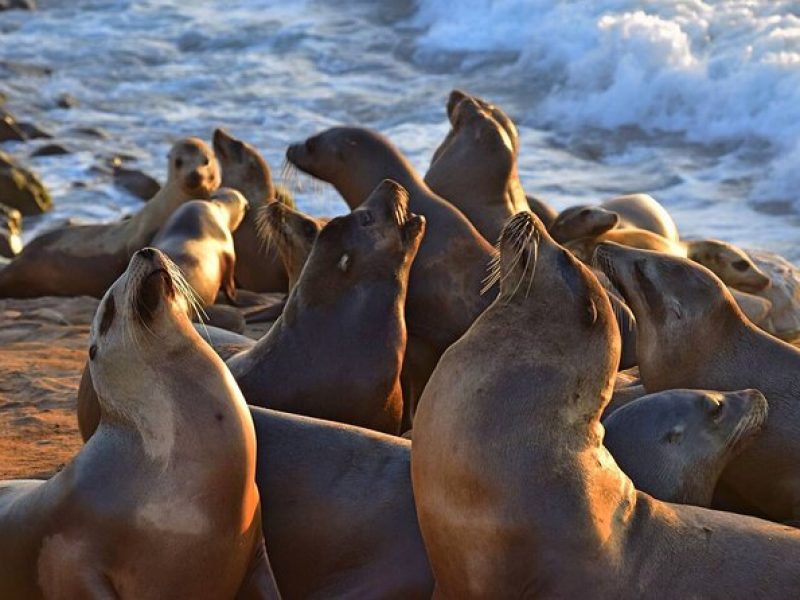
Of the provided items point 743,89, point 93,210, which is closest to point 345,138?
point 93,210

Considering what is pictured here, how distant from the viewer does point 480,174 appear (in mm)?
8734

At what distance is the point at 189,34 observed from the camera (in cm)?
2473

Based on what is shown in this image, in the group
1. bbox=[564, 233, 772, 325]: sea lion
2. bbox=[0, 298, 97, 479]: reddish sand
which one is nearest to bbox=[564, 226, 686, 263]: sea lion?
bbox=[564, 233, 772, 325]: sea lion

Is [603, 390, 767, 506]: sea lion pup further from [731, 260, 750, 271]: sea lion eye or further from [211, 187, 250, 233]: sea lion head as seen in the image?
[211, 187, 250, 233]: sea lion head

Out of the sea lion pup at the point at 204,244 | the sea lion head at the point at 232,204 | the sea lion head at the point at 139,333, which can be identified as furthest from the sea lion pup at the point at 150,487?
the sea lion head at the point at 232,204

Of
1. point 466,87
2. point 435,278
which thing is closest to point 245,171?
point 435,278

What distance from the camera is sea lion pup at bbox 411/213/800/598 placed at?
4.35 m

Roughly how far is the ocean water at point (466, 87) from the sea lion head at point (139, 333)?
841 cm

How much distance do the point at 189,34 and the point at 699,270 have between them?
63.0ft

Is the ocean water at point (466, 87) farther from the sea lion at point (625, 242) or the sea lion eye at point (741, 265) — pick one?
the sea lion at point (625, 242)

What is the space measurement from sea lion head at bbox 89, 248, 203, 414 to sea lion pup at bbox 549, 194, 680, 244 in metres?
4.27

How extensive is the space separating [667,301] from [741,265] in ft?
11.0

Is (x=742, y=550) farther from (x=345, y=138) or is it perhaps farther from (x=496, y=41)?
(x=496, y=41)

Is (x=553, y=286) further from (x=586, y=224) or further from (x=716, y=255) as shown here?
(x=716, y=255)
